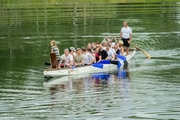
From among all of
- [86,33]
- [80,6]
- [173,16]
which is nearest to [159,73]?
[86,33]

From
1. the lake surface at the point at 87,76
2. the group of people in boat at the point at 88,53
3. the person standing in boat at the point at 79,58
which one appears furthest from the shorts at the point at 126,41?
the person standing in boat at the point at 79,58

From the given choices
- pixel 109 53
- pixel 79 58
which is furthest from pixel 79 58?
pixel 109 53

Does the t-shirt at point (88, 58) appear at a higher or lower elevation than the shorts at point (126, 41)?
lower

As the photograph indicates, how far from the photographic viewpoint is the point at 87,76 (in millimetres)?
28750

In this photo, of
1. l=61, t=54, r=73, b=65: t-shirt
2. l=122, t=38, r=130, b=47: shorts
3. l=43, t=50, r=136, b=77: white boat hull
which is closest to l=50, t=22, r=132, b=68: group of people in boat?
l=61, t=54, r=73, b=65: t-shirt

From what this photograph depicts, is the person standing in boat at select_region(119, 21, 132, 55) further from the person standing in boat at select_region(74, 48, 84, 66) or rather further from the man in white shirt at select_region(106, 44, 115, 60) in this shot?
the person standing in boat at select_region(74, 48, 84, 66)

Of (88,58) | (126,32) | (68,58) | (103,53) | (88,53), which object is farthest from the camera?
(126,32)

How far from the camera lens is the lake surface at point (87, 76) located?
20.0 meters

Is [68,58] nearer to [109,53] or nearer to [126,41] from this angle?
[109,53]

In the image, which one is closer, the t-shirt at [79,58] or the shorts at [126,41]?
the t-shirt at [79,58]

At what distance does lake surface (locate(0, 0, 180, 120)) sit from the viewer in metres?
20.0

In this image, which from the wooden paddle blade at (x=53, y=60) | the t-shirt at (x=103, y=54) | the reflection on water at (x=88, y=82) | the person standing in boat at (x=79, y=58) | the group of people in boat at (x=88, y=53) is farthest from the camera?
the t-shirt at (x=103, y=54)

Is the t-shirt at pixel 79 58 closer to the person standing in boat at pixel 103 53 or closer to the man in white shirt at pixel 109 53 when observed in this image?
the person standing in boat at pixel 103 53

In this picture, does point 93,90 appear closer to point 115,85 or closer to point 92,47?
point 115,85
